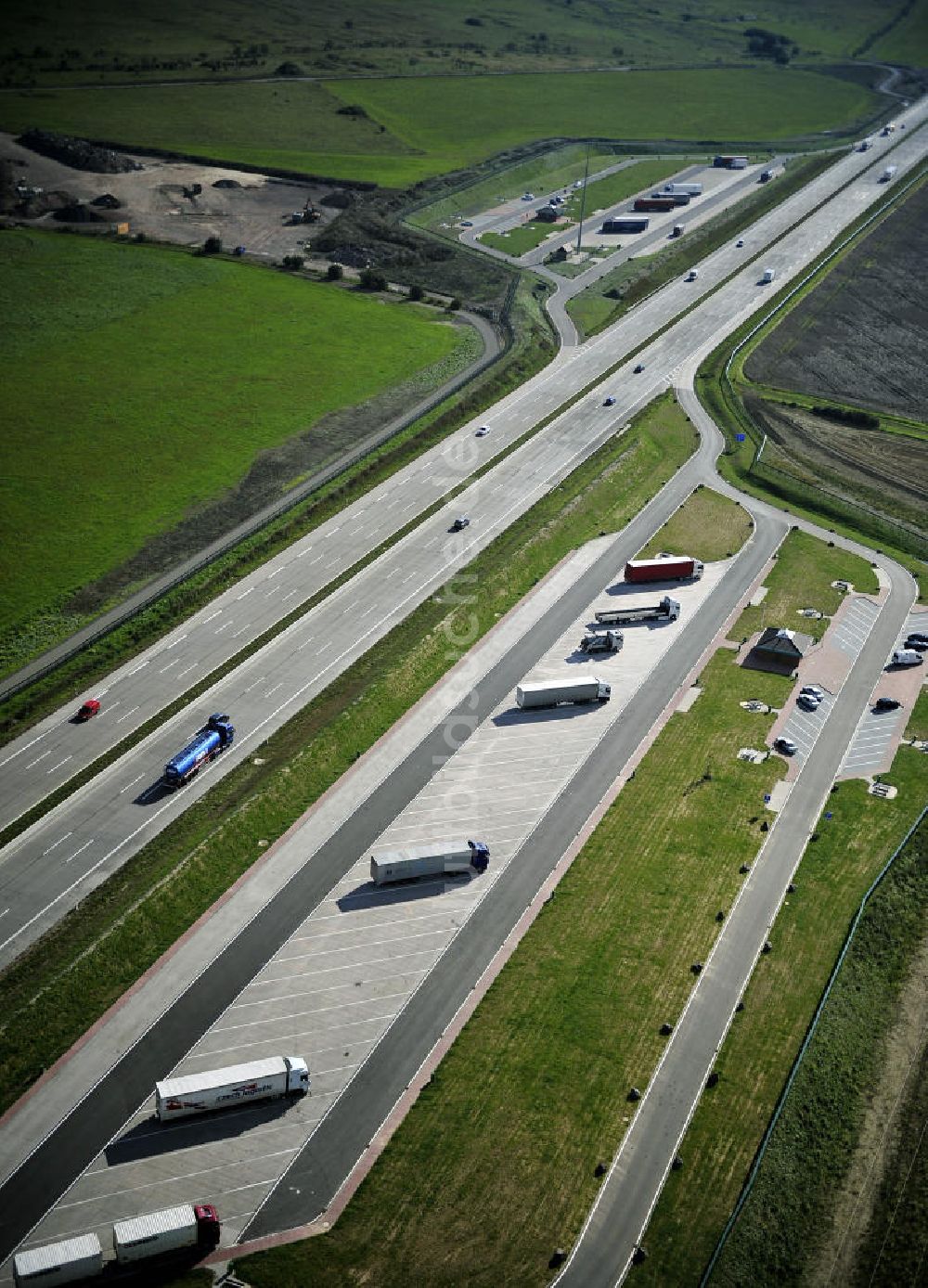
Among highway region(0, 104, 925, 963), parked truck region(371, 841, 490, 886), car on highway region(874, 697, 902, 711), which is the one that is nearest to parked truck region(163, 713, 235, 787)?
highway region(0, 104, 925, 963)

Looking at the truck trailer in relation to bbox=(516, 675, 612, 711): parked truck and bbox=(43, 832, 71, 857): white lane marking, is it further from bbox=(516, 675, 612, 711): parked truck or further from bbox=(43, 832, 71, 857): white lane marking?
bbox=(516, 675, 612, 711): parked truck

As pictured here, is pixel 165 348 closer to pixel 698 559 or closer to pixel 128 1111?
pixel 698 559

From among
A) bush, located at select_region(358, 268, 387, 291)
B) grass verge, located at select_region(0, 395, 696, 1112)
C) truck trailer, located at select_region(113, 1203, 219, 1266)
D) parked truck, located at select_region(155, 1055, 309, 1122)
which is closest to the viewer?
truck trailer, located at select_region(113, 1203, 219, 1266)

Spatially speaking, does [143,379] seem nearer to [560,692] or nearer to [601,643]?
[601,643]

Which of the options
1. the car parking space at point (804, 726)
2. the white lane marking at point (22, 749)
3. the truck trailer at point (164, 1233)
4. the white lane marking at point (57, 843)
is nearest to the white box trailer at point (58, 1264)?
the truck trailer at point (164, 1233)

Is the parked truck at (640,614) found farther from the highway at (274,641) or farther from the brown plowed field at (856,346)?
the brown plowed field at (856,346)

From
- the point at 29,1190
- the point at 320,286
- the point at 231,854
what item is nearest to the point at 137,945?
the point at 231,854

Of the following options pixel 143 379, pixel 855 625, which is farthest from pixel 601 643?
pixel 143 379
